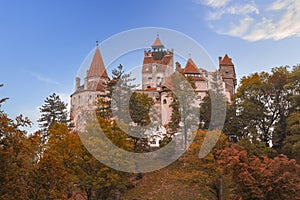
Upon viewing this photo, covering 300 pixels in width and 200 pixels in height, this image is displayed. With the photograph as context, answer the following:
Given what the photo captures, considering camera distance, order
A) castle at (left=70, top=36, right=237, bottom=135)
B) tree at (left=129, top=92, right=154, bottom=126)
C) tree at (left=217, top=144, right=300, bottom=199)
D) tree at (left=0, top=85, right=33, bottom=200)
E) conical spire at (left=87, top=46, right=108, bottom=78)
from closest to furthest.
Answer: tree at (left=0, top=85, right=33, bottom=200)
tree at (left=217, top=144, right=300, bottom=199)
tree at (left=129, top=92, right=154, bottom=126)
castle at (left=70, top=36, right=237, bottom=135)
conical spire at (left=87, top=46, right=108, bottom=78)

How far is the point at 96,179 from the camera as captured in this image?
26625 millimetres

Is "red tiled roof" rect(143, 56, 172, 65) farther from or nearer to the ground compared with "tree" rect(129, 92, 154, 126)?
farther from the ground

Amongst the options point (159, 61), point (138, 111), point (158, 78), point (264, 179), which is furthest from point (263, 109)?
point (159, 61)

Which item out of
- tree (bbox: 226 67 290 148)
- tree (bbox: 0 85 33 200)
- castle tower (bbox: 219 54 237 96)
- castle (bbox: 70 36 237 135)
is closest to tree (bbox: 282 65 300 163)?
tree (bbox: 226 67 290 148)

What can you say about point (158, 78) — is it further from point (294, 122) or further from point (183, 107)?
point (294, 122)

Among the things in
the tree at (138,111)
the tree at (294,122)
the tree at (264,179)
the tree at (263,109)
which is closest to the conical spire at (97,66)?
the tree at (138,111)

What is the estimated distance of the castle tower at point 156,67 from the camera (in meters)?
66.9

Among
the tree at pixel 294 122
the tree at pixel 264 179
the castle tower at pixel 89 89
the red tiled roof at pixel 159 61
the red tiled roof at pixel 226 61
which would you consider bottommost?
the tree at pixel 264 179

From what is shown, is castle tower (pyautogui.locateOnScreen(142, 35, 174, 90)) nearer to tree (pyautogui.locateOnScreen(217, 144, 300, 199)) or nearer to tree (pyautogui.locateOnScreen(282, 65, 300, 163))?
tree (pyautogui.locateOnScreen(282, 65, 300, 163))

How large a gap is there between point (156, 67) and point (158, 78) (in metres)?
3.55

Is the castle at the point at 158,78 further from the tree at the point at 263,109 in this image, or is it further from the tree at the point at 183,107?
the tree at the point at 263,109

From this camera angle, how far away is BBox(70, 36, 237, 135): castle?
188 feet

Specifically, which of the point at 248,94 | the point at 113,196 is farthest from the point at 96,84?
the point at 113,196

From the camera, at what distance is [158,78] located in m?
66.8
